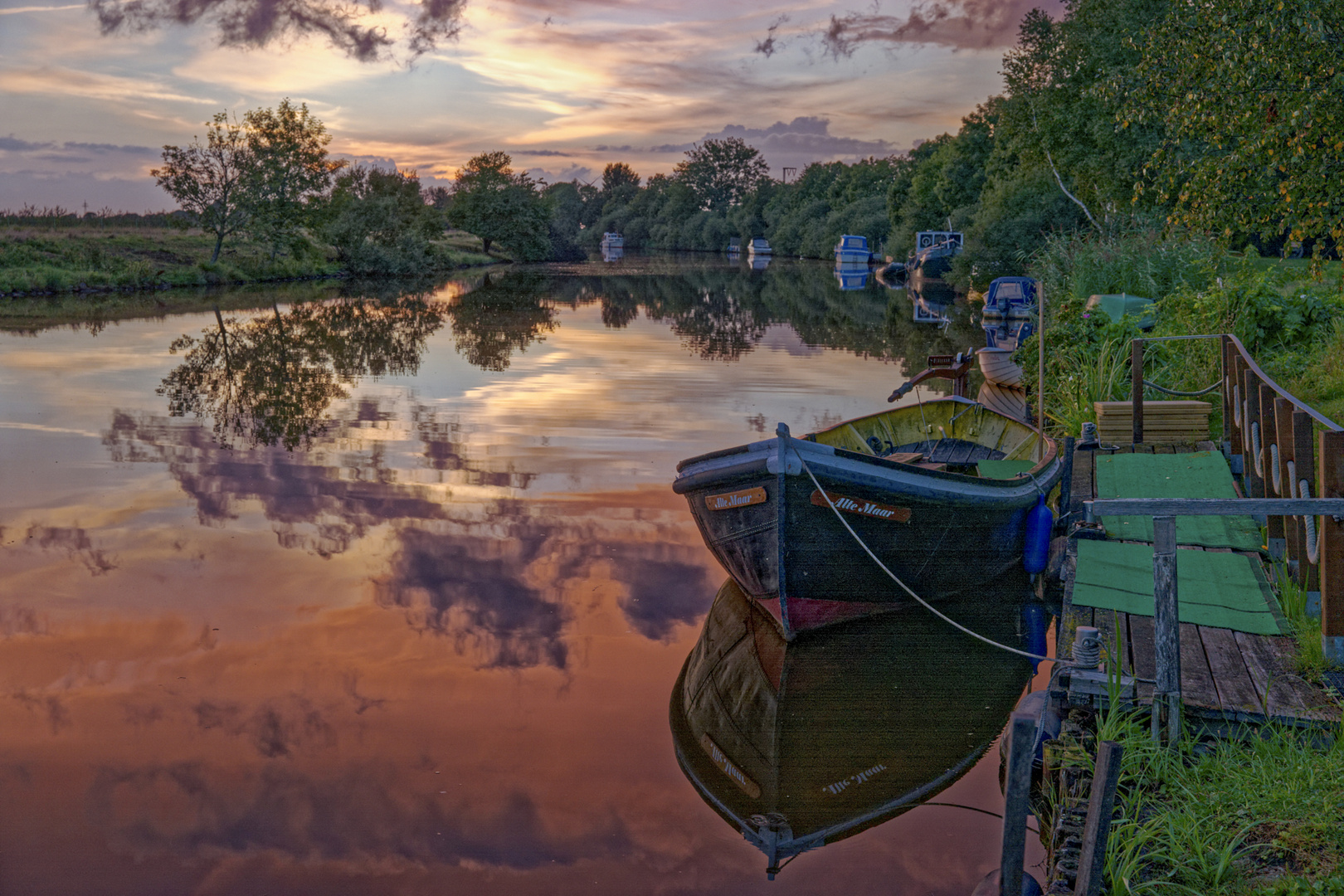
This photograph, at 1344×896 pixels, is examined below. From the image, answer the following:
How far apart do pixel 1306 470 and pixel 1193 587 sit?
176 cm

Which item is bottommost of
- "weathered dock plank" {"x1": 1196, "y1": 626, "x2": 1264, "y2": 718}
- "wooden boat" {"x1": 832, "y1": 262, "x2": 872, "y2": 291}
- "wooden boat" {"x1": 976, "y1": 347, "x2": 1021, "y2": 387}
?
"weathered dock plank" {"x1": 1196, "y1": 626, "x2": 1264, "y2": 718}

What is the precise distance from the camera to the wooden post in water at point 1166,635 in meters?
5.04

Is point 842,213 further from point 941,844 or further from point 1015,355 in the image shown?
point 941,844

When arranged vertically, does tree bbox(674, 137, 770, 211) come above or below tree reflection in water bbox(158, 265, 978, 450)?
above

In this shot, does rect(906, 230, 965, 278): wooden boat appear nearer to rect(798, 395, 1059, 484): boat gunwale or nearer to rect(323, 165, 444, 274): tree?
rect(323, 165, 444, 274): tree

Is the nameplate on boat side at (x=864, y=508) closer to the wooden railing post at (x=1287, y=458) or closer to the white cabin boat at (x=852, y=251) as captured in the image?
the wooden railing post at (x=1287, y=458)

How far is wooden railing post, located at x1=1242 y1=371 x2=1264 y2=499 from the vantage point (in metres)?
9.98

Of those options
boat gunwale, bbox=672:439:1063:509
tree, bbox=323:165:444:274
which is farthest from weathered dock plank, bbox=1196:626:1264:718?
tree, bbox=323:165:444:274

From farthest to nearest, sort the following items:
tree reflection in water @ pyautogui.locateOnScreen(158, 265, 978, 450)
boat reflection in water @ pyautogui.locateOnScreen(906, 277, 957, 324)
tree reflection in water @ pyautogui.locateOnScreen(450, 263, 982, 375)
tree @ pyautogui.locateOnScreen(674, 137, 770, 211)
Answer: tree @ pyautogui.locateOnScreen(674, 137, 770, 211)
boat reflection in water @ pyautogui.locateOnScreen(906, 277, 957, 324)
tree reflection in water @ pyautogui.locateOnScreen(450, 263, 982, 375)
tree reflection in water @ pyautogui.locateOnScreen(158, 265, 978, 450)

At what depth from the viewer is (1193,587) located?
7.91 metres

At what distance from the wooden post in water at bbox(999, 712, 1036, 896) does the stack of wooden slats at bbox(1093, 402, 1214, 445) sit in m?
9.59

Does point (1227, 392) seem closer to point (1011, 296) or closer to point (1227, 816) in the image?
point (1227, 816)

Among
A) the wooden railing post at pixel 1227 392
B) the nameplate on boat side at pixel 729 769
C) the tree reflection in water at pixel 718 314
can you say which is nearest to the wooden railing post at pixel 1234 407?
the wooden railing post at pixel 1227 392

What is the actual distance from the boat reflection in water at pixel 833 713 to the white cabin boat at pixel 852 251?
71555 mm
